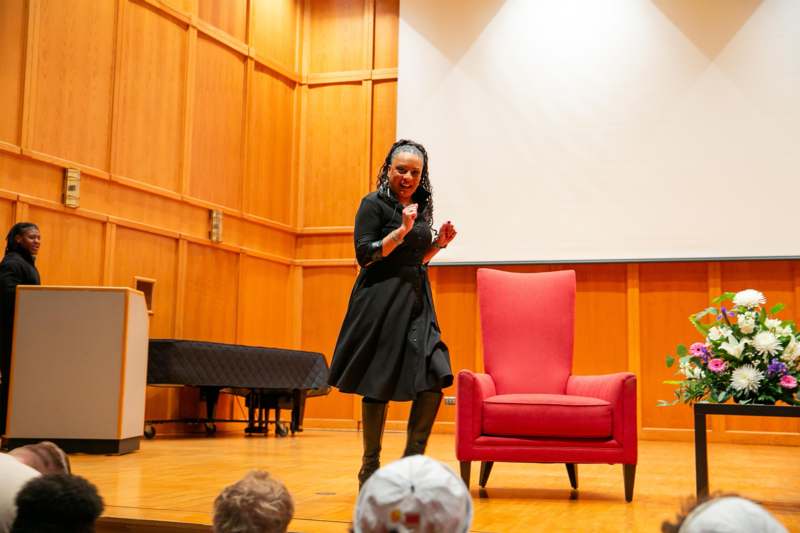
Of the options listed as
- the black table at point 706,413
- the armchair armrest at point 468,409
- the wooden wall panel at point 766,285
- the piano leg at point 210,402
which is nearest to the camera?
the black table at point 706,413

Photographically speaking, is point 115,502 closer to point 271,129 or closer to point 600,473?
point 600,473

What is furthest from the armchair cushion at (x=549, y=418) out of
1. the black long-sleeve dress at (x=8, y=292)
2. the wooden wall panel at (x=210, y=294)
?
the wooden wall panel at (x=210, y=294)

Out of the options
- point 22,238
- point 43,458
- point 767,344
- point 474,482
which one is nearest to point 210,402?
point 22,238

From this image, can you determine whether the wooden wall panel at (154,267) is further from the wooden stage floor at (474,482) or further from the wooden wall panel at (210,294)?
the wooden stage floor at (474,482)

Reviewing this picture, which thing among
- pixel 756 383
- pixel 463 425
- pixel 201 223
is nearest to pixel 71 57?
pixel 201 223

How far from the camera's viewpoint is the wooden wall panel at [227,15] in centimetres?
801

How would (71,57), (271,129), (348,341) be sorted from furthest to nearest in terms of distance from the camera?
(271,129) < (71,57) < (348,341)

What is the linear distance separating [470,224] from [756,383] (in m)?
4.77

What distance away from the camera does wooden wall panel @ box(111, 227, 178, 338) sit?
699 cm

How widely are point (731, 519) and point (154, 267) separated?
6747 mm

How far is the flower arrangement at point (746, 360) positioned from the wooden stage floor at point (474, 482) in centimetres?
44

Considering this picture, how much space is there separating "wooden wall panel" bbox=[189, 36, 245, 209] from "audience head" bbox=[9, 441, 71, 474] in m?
6.32

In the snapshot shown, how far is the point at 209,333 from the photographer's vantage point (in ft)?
26.0

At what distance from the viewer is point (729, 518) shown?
94cm
